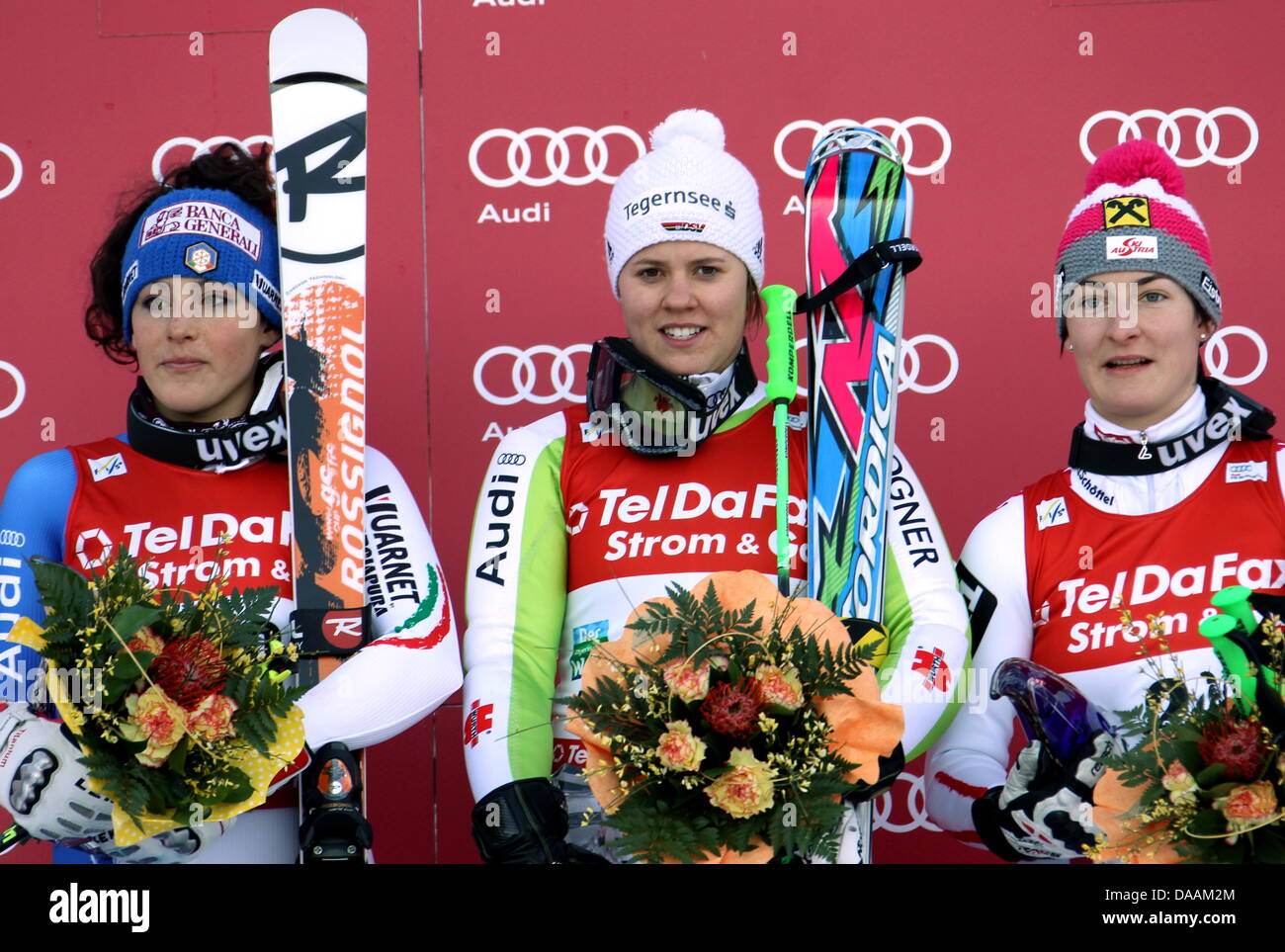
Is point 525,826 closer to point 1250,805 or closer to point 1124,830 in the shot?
point 1124,830

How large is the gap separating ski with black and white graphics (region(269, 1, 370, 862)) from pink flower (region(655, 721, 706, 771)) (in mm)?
604

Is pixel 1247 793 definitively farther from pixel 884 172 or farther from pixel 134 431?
pixel 134 431

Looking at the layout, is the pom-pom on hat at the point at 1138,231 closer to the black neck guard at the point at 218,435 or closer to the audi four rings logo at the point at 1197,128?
the audi four rings logo at the point at 1197,128

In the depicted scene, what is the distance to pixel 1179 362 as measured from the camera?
2801mm

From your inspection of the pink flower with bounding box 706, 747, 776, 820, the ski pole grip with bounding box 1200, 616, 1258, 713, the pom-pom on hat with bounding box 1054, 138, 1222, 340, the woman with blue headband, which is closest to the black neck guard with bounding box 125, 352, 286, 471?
the woman with blue headband

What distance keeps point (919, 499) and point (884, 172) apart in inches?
21.1

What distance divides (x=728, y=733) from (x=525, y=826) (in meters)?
0.46

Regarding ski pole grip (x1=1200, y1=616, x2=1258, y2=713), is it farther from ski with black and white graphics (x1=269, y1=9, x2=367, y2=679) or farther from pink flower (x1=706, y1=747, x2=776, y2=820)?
ski with black and white graphics (x1=269, y1=9, x2=367, y2=679)

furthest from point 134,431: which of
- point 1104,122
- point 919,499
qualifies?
point 1104,122

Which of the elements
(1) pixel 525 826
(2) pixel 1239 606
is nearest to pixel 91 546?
(1) pixel 525 826

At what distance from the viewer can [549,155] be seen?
3.63 m

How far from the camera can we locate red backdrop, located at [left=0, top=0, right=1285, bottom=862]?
11.7 feet

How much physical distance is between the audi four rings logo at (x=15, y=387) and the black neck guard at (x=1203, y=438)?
2208 mm

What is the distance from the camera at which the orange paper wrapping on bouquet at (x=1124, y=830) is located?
2.13 m
